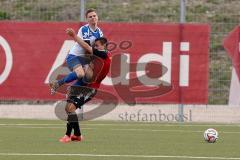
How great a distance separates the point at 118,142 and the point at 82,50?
5.65 ft

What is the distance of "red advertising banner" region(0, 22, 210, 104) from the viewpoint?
67.2 feet

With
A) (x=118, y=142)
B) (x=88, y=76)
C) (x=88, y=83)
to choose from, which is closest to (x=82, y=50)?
(x=88, y=76)

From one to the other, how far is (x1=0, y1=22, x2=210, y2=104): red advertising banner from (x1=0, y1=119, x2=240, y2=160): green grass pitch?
4.48 feet

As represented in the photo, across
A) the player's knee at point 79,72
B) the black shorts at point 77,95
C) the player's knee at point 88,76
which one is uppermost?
the player's knee at point 79,72

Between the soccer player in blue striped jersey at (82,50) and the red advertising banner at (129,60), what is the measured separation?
5771mm

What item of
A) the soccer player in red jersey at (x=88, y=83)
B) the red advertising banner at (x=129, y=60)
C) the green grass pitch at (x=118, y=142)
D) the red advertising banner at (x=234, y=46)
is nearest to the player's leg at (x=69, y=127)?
the soccer player in red jersey at (x=88, y=83)

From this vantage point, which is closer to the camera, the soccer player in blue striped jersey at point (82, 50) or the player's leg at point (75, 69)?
the soccer player in blue striped jersey at point (82, 50)

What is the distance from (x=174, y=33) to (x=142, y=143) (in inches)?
283

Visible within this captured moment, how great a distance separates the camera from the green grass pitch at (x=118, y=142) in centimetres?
1162

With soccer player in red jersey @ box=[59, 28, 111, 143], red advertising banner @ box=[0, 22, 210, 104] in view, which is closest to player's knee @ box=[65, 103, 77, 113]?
soccer player in red jersey @ box=[59, 28, 111, 143]

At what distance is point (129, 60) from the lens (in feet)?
67.5

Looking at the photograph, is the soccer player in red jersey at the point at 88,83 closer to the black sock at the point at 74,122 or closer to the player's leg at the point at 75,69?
the black sock at the point at 74,122

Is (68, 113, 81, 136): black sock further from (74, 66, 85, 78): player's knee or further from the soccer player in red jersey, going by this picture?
(74, 66, 85, 78): player's knee

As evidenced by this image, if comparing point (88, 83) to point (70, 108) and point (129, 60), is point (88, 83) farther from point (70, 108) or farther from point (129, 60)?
point (129, 60)
